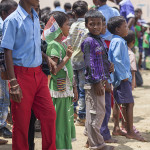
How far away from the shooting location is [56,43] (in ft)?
12.4

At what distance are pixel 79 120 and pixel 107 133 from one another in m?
0.95

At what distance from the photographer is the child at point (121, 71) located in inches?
174

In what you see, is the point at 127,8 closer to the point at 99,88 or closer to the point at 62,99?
the point at 99,88

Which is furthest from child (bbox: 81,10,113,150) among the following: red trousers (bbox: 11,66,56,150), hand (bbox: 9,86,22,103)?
hand (bbox: 9,86,22,103)

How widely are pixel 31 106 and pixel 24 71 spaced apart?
1.19 ft

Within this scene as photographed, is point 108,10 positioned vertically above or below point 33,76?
above

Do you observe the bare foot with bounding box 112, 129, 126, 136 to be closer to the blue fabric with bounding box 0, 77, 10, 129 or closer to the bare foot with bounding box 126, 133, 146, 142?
the bare foot with bounding box 126, 133, 146, 142

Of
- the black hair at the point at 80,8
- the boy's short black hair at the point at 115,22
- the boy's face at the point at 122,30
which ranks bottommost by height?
the boy's face at the point at 122,30

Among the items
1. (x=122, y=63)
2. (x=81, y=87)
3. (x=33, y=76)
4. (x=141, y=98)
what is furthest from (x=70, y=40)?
(x=141, y=98)

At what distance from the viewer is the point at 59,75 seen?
3.79m

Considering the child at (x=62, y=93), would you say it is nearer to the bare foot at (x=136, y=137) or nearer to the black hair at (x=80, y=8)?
the bare foot at (x=136, y=137)

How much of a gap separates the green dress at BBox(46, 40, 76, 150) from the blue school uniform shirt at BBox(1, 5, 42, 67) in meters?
0.67

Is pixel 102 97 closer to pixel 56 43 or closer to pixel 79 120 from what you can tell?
pixel 56 43

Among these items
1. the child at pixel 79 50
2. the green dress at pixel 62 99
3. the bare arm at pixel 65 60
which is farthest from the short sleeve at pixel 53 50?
the child at pixel 79 50
